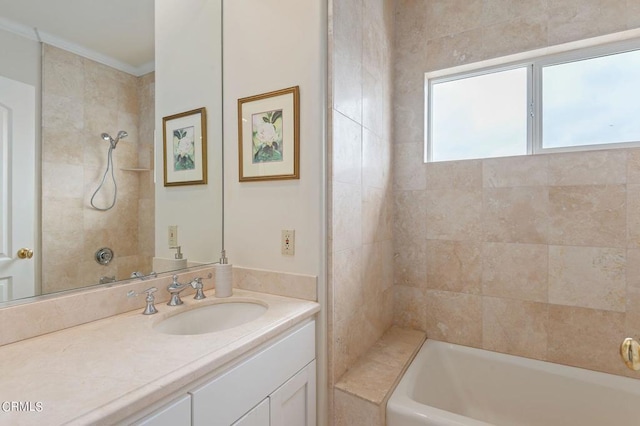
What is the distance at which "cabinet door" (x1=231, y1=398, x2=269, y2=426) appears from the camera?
0.90 metres

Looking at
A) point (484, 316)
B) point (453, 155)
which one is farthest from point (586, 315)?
point (453, 155)

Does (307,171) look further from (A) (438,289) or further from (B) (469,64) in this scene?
(B) (469,64)

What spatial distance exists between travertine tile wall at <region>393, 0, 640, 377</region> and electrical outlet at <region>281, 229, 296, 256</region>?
912 millimetres

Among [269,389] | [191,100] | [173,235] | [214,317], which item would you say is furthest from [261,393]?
[191,100]

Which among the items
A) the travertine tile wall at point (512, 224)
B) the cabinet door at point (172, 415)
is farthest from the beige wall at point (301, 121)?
the travertine tile wall at point (512, 224)

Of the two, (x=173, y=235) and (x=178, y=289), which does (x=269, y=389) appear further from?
(x=173, y=235)

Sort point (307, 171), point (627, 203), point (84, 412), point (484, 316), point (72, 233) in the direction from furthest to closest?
point (484, 316) < point (627, 203) < point (307, 171) < point (72, 233) < point (84, 412)

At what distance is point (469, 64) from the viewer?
1.86 m

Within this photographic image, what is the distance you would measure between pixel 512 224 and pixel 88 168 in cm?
206

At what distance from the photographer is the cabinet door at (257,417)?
90 centimetres

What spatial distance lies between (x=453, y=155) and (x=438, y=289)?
0.89 meters

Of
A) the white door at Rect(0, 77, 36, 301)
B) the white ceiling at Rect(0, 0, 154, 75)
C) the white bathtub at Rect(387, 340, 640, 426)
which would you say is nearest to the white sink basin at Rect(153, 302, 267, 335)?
the white door at Rect(0, 77, 36, 301)

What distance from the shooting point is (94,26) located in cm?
112

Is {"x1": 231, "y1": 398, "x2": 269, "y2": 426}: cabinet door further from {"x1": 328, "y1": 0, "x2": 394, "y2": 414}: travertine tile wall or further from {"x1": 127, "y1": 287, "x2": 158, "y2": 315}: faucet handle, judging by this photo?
{"x1": 127, "y1": 287, "x2": 158, "y2": 315}: faucet handle
